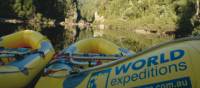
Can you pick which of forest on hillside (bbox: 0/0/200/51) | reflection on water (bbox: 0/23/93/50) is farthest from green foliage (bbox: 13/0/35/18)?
reflection on water (bbox: 0/23/93/50)

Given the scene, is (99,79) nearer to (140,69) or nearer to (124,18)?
(140,69)

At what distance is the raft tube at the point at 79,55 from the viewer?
4.93m

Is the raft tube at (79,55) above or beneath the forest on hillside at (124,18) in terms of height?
above

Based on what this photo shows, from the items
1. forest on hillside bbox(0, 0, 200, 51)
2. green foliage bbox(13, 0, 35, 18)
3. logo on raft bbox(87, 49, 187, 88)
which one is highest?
logo on raft bbox(87, 49, 187, 88)

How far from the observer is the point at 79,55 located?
696cm

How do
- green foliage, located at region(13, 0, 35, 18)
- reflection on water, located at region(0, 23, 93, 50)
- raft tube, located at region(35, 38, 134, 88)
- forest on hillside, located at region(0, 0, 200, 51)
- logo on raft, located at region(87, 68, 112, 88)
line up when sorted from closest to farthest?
1. logo on raft, located at region(87, 68, 112, 88)
2. raft tube, located at region(35, 38, 134, 88)
3. reflection on water, located at region(0, 23, 93, 50)
4. forest on hillside, located at region(0, 0, 200, 51)
5. green foliage, located at region(13, 0, 35, 18)

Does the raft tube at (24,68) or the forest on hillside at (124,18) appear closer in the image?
the raft tube at (24,68)

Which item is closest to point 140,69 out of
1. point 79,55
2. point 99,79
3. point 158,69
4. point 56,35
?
point 158,69

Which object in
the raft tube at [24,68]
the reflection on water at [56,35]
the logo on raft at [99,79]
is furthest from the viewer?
the reflection on water at [56,35]

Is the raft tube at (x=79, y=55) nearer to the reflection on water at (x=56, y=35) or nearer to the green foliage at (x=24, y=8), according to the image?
the reflection on water at (x=56, y=35)

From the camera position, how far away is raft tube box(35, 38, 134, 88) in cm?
493

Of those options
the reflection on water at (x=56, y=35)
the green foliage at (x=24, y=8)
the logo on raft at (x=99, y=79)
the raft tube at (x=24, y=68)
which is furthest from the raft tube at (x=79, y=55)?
the green foliage at (x=24, y=8)

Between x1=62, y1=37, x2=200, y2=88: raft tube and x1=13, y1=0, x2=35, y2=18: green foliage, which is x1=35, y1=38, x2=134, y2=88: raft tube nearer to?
x1=62, y1=37, x2=200, y2=88: raft tube

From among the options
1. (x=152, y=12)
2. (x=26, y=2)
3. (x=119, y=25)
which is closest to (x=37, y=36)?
(x=26, y=2)
